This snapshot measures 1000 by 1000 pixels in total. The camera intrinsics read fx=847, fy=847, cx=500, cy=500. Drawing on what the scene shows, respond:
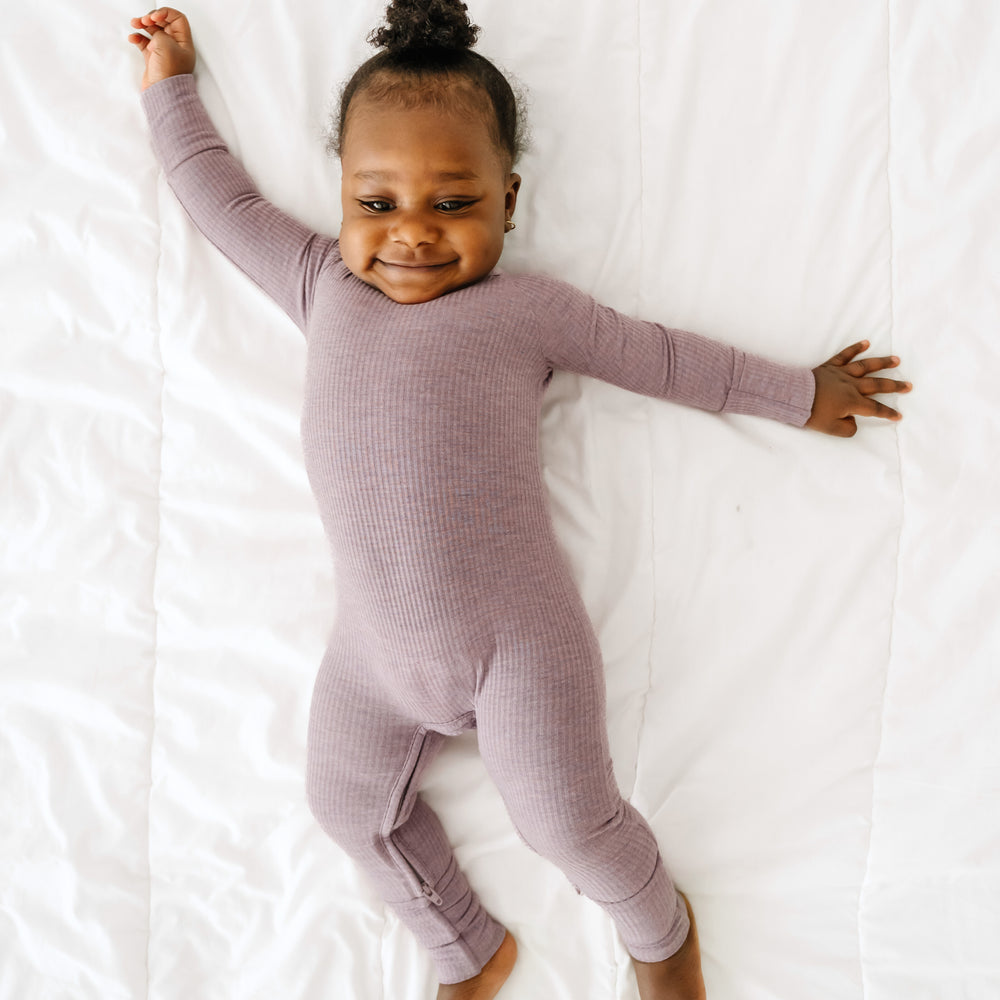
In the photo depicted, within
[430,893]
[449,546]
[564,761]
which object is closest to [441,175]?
[449,546]

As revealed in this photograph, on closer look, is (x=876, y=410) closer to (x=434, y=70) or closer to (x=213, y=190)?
(x=434, y=70)

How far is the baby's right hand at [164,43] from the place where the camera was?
1.01 meters

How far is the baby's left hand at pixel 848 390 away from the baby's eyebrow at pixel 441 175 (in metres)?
0.46

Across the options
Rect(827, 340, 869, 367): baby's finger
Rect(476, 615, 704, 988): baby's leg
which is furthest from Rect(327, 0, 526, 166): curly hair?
Rect(476, 615, 704, 988): baby's leg

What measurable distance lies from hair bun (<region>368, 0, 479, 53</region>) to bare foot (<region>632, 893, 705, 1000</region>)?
1056 mm

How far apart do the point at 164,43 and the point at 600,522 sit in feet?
2.54

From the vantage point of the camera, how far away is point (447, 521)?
898 mm

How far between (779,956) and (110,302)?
1.14 metres

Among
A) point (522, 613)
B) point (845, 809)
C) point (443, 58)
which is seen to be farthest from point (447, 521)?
point (845, 809)

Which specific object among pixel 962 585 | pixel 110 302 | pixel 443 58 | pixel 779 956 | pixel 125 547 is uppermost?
pixel 443 58

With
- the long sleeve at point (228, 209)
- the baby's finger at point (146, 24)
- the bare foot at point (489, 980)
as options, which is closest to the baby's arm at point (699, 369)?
the long sleeve at point (228, 209)

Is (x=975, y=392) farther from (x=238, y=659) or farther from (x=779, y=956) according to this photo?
(x=238, y=659)

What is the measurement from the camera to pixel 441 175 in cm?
88

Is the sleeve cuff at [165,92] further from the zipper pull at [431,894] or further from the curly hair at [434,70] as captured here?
the zipper pull at [431,894]
